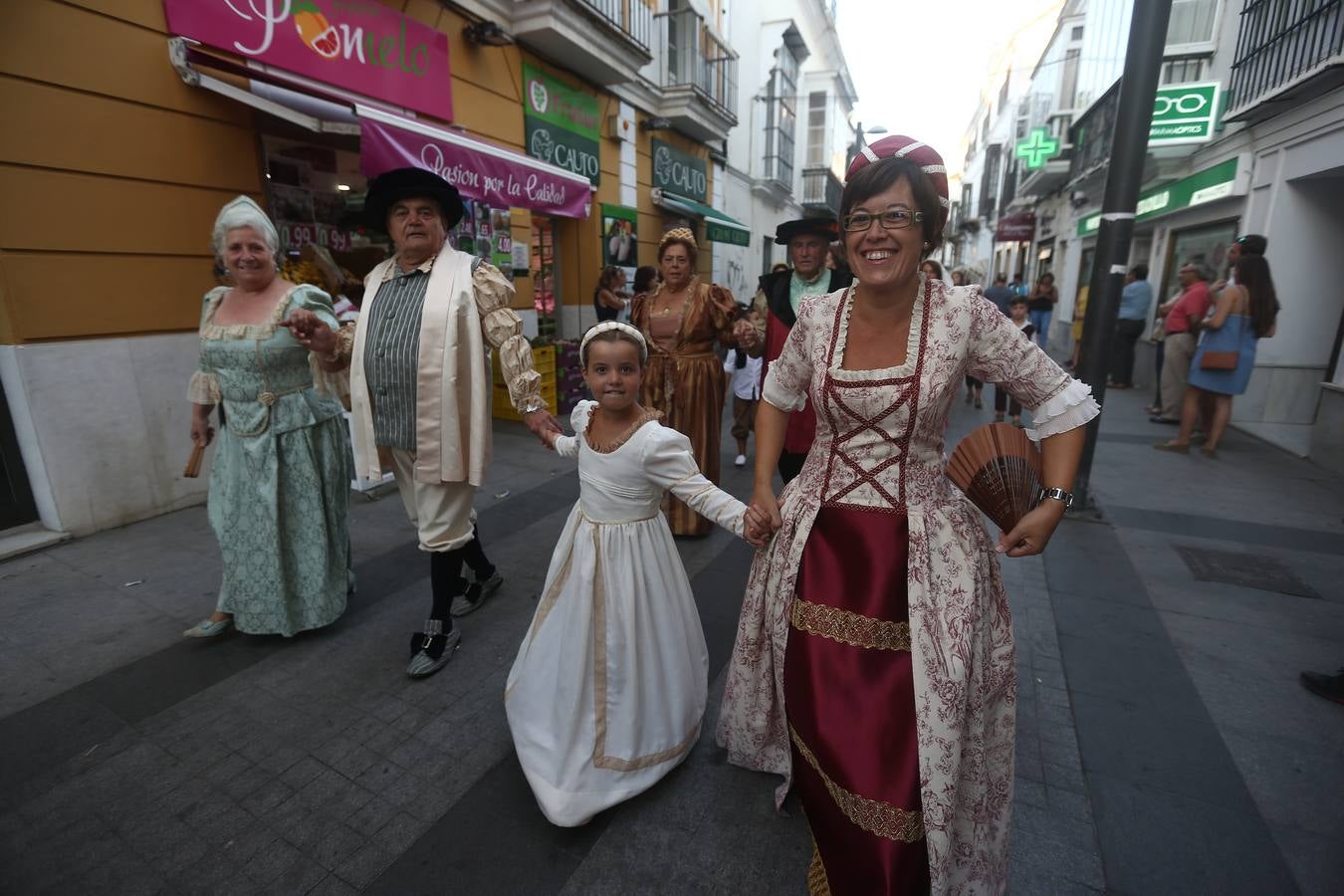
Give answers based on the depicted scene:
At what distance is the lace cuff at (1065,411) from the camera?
1.60m

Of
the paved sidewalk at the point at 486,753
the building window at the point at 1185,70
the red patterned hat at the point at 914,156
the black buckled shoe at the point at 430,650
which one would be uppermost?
the building window at the point at 1185,70

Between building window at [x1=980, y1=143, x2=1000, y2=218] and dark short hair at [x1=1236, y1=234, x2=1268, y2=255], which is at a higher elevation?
building window at [x1=980, y1=143, x2=1000, y2=218]

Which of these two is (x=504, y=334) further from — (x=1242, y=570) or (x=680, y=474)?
(x=1242, y=570)

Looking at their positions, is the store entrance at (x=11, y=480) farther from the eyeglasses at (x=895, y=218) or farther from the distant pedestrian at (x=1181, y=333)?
the distant pedestrian at (x=1181, y=333)

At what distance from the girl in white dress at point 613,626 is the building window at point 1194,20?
520 inches

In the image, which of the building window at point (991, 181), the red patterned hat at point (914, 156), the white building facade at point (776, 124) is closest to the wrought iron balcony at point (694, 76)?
the white building facade at point (776, 124)

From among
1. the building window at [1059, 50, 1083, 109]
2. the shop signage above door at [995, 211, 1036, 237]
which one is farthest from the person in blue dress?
the shop signage above door at [995, 211, 1036, 237]

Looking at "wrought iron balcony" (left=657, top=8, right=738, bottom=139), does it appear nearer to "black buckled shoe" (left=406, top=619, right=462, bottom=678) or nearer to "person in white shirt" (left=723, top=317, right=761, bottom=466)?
"person in white shirt" (left=723, top=317, right=761, bottom=466)

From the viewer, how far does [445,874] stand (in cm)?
184

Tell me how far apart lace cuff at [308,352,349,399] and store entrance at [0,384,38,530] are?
2.65 meters

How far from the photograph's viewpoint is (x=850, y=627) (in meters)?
1.67

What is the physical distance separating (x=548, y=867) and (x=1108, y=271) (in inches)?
195

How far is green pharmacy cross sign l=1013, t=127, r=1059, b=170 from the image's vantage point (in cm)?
1644

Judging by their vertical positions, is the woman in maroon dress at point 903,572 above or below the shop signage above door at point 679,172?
below
